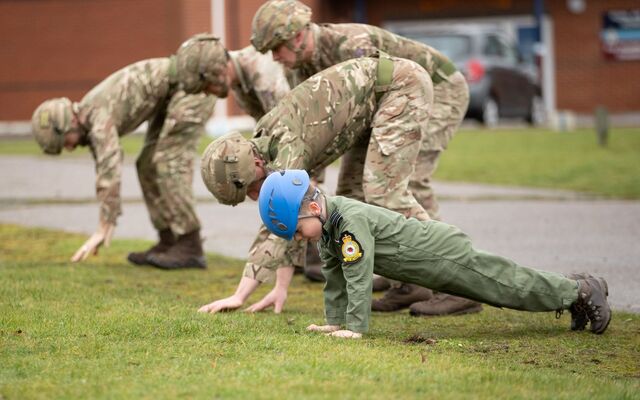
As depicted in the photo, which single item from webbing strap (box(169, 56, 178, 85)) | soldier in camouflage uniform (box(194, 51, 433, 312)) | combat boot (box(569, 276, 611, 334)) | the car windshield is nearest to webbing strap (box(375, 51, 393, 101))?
soldier in camouflage uniform (box(194, 51, 433, 312))

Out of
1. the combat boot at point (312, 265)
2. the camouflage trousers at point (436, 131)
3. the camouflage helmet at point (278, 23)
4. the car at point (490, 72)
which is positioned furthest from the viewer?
the car at point (490, 72)

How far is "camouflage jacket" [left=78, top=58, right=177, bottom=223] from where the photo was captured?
8609 millimetres

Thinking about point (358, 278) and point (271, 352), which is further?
point (358, 278)

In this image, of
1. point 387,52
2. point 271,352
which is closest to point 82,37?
point 387,52

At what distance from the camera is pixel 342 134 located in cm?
707

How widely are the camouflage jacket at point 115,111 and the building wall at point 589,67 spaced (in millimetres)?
25144

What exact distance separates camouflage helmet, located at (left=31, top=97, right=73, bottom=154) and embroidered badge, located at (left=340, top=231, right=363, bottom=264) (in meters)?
3.35

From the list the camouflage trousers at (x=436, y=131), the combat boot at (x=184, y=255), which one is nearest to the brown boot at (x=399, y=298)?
the camouflage trousers at (x=436, y=131)

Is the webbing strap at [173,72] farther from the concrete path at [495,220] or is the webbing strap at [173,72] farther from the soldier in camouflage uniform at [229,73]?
the concrete path at [495,220]

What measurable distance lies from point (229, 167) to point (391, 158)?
109cm

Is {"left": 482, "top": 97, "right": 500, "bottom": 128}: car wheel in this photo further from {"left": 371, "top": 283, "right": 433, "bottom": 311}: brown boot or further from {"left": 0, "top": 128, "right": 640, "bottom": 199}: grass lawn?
{"left": 371, "top": 283, "right": 433, "bottom": 311}: brown boot

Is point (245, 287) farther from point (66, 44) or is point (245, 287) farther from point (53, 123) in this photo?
point (66, 44)

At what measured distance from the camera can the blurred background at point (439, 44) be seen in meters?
27.1

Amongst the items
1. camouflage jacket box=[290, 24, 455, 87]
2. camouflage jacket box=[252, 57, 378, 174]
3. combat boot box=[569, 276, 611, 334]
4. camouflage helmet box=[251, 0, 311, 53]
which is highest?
camouflage helmet box=[251, 0, 311, 53]
